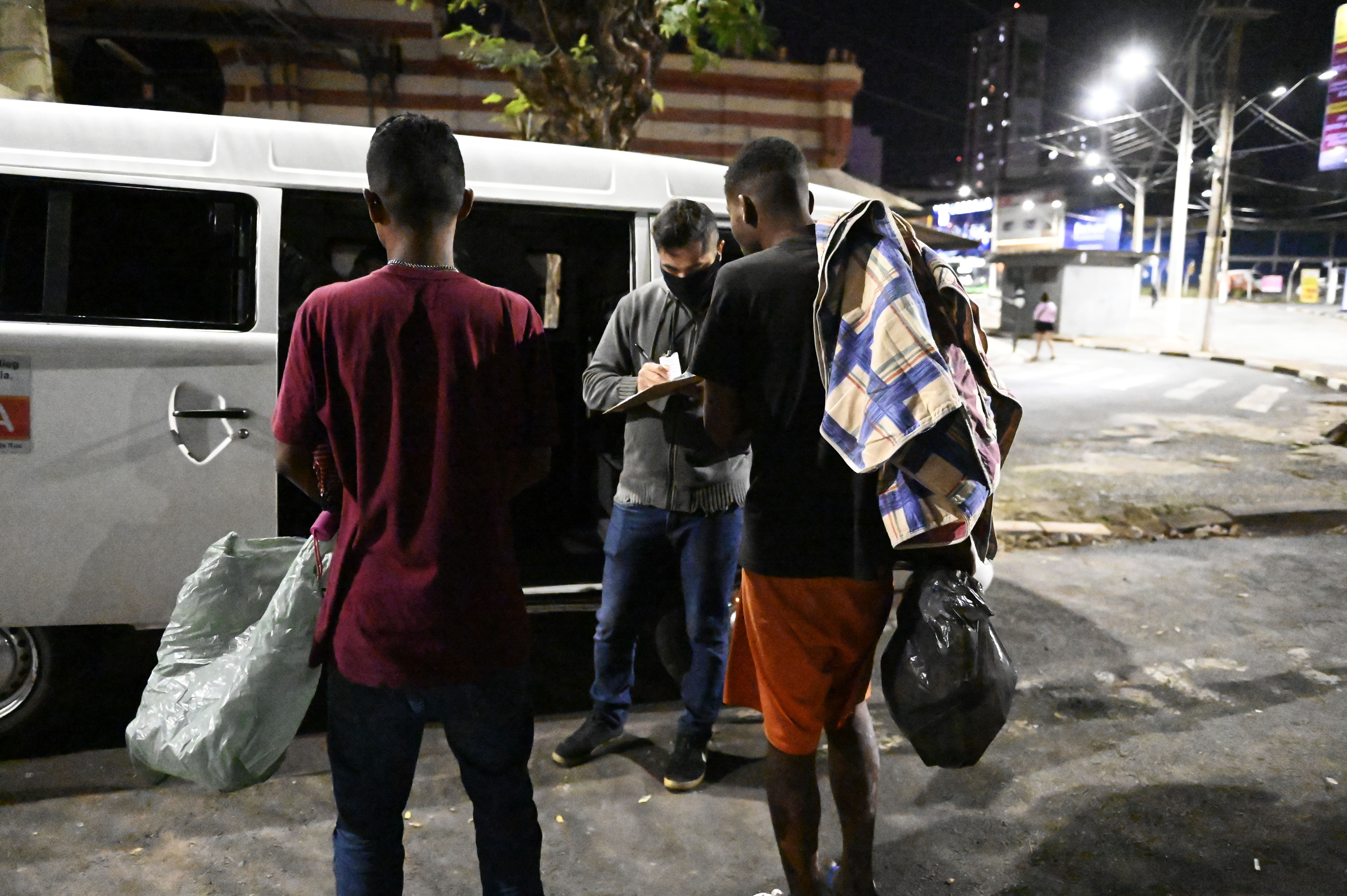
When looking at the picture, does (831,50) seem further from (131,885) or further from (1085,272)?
(1085,272)

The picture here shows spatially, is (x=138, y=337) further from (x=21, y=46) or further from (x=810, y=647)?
(x=21, y=46)

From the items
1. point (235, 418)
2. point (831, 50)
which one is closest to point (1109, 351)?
point (831, 50)

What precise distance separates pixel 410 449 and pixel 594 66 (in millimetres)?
6639

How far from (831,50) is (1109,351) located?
14376 mm

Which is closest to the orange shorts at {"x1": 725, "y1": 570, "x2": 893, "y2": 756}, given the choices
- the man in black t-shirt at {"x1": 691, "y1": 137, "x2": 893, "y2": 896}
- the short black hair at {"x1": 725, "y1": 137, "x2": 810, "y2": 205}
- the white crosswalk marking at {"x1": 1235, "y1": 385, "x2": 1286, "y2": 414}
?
the man in black t-shirt at {"x1": 691, "y1": 137, "x2": 893, "y2": 896}

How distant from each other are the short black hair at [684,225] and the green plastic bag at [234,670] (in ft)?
5.37

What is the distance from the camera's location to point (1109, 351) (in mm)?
25641

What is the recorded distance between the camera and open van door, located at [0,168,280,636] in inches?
128

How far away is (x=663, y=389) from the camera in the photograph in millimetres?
2764

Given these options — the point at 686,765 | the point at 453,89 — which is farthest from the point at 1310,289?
the point at 686,765

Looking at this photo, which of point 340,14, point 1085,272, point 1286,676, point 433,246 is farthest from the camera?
point 1085,272

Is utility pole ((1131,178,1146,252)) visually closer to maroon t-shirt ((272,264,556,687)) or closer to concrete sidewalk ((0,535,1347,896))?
concrete sidewalk ((0,535,1347,896))

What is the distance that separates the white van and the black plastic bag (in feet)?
5.31

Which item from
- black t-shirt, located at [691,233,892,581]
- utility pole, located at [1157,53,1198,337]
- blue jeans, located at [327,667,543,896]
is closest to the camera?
blue jeans, located at [327,667,543,896]
